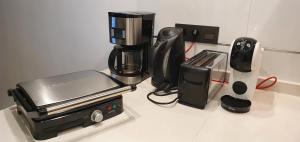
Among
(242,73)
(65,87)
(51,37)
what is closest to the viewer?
(65,87)

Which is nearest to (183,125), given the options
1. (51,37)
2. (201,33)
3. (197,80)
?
(197,80)

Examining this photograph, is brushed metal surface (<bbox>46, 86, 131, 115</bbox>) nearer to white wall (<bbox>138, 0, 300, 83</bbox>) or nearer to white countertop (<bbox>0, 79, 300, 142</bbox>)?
white countertop (<bbox>0, 79, 300, 142</bbox>)

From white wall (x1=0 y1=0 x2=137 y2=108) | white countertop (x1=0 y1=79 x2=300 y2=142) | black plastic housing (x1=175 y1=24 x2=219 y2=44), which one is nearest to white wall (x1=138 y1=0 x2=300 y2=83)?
black plastic housing (x1=175 y1=24 x2=219 y2=44)

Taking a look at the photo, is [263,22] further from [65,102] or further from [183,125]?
[65,102]

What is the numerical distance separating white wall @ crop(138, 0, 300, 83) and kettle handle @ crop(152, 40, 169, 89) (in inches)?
12.0

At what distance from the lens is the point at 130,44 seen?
1.05 m

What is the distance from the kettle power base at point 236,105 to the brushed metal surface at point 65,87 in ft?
1.36

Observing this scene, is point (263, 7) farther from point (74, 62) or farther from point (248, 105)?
point (74, 62)

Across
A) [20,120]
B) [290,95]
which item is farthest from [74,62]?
[290,95]

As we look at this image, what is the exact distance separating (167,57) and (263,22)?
17.6 inches

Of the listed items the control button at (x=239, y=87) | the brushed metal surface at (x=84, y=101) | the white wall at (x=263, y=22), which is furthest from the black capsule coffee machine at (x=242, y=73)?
the brushed metal surface at (x=84, y=101)

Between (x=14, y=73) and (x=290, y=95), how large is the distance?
2.14 metres

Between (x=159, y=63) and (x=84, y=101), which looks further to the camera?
(x=159, y=63)

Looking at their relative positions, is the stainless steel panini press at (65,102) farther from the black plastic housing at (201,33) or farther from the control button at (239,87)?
the black plastic housing at (201,33)
